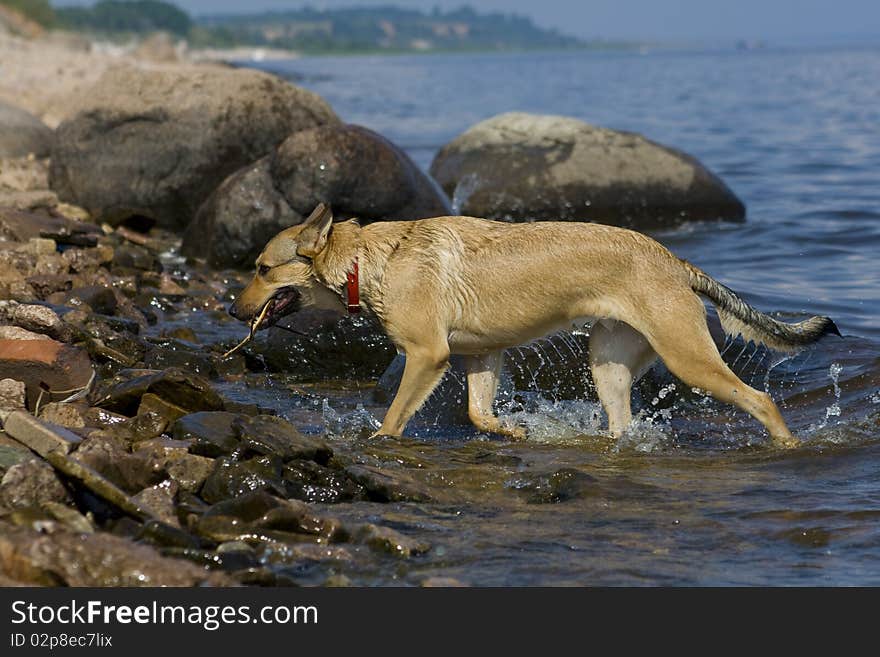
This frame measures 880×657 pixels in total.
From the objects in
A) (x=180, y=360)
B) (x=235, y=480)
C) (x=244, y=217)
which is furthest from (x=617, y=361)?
(x=244, y=217)

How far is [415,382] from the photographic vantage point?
867 centimetres

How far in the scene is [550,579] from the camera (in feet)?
20.5

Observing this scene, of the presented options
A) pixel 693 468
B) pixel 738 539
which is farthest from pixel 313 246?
pixel 738 539

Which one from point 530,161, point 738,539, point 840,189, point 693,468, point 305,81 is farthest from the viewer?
point 305,81

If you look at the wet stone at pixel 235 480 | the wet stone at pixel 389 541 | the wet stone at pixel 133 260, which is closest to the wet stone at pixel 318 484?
the wet stone at pixel 235 480

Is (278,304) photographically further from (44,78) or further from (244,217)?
(44,78)

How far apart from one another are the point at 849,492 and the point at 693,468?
44.8 inches

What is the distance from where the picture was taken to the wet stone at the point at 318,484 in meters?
7.37

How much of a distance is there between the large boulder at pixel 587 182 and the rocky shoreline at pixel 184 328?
5cm

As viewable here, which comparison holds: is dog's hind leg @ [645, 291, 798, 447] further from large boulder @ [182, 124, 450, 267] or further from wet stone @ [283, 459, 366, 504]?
large boulder @ [182, 124, 450, 267]

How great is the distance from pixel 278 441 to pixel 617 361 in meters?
2.78

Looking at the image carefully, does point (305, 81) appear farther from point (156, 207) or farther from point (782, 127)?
point (156, 207)

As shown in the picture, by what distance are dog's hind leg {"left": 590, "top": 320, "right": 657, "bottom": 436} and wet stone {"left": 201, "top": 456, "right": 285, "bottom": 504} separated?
9.39 feet

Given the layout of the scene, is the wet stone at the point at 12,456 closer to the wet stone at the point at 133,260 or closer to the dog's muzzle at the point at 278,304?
the dog's muzzle at the point at 278,304
